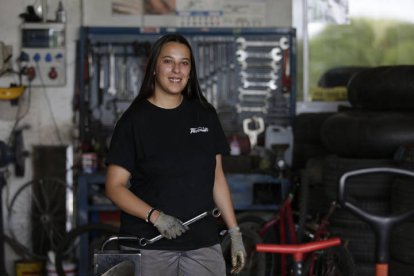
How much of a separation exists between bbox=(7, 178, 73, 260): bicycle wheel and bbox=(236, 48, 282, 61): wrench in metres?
1.65

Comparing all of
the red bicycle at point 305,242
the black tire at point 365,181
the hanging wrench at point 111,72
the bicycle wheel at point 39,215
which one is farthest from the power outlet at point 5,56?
the black tire at point 365,181

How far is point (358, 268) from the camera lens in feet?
14.6

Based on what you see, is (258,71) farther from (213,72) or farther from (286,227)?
(286,227)

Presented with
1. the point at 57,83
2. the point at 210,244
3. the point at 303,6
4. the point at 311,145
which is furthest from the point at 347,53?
the point at 210,244

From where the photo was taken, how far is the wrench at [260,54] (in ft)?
19.2

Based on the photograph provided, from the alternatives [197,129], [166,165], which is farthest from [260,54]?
[166,165]

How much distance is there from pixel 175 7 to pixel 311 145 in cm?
147

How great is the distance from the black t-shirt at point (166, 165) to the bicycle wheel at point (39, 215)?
10.1 feet

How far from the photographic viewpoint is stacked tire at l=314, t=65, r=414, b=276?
14.6ft

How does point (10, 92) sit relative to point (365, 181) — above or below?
above

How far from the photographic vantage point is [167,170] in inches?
107

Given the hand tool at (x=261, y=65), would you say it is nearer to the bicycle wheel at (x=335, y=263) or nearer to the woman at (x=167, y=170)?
the bicycle wheel at (x=335, y=263)

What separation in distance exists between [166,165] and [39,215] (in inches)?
132

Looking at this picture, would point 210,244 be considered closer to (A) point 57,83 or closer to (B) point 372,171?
(B) point 372,171
